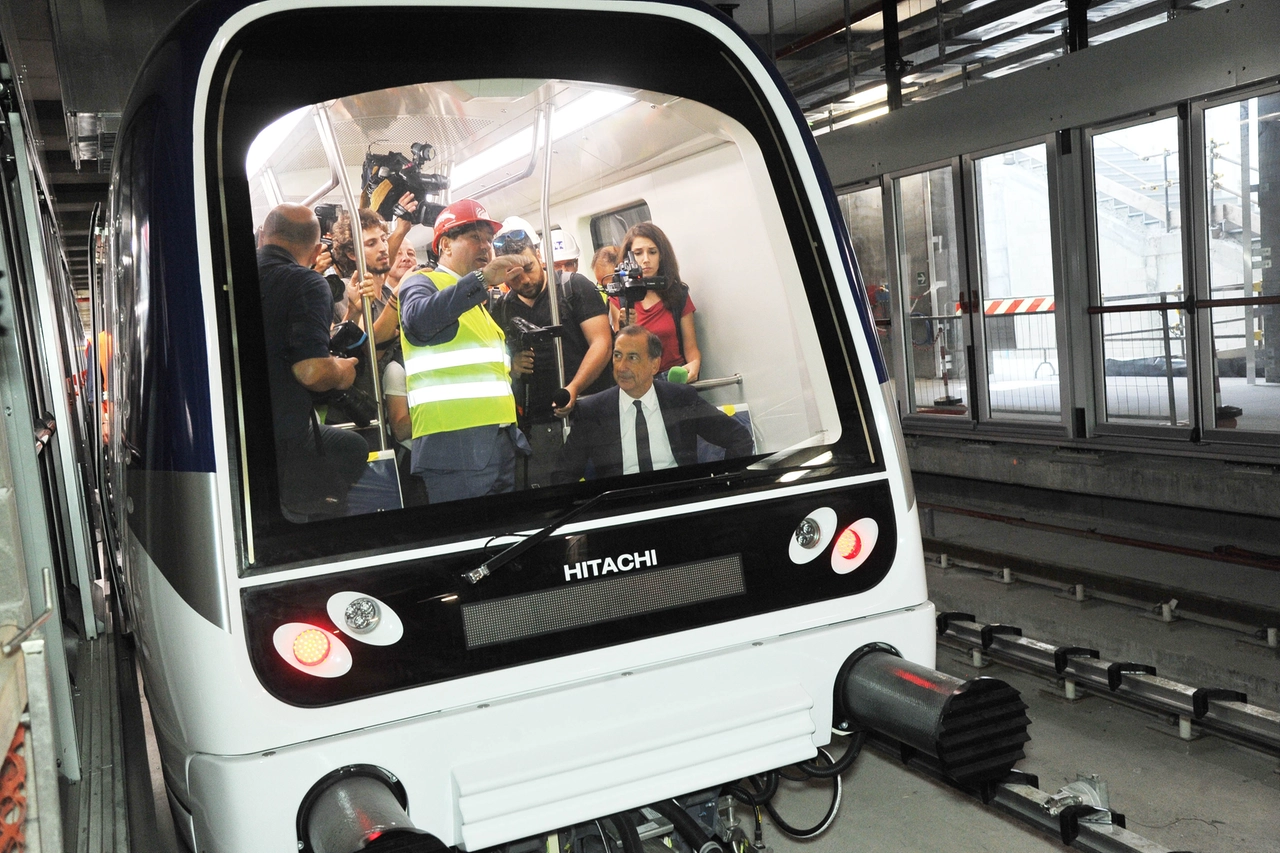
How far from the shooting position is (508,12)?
2.76 meters

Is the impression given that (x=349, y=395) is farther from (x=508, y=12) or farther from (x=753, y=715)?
(x=753, y=715)

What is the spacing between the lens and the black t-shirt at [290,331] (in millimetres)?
2467

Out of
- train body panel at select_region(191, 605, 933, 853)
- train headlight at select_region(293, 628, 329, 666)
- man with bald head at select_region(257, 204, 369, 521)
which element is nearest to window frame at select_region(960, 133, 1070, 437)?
train body panel at select_region(191, 605, 933, 853)

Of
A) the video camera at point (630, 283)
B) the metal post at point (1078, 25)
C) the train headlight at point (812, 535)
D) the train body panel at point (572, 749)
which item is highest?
the metal post at point (1078, 25)

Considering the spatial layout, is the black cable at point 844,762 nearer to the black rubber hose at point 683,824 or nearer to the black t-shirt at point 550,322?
the black rubber hose at point 683,824

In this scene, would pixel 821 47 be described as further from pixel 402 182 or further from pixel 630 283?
pixel 402 182

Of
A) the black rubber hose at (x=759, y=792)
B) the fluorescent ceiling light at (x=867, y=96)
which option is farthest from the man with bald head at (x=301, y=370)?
the fluorescent ceiling light at (x=867, y=96)

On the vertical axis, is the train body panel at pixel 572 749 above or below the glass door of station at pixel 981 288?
below

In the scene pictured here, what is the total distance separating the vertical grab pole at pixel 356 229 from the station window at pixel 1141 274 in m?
6.83

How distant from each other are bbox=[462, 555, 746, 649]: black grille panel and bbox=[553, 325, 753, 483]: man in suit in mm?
295

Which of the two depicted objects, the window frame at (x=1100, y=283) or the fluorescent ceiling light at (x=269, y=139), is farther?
the window frame at (x=1100, y=283)

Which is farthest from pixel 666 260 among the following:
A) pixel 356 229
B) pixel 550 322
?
pixel 356 229

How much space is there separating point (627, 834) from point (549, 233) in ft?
5.13

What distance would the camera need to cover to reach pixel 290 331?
254 cm
